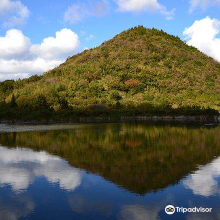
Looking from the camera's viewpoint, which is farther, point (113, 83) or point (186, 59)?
point (186, 59)

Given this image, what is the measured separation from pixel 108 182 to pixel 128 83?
82.2 m

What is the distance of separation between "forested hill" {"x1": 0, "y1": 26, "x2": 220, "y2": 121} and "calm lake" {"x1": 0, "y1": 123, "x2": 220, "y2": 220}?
50.9m

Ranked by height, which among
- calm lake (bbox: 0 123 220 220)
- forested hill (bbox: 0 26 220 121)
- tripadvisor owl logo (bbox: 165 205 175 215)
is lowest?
tripadvisor owl logo (bbox: 165 205 175 215)

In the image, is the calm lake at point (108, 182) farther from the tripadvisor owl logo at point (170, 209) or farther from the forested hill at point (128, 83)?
the forested hill at point (128, 83)

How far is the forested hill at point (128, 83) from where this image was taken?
79.6m

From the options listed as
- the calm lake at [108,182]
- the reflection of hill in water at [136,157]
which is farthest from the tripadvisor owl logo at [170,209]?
the reflection of hill in water at [136,157]

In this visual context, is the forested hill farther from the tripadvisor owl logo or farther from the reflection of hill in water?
the tripadvisor owl logo

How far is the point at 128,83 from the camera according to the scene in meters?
97.0

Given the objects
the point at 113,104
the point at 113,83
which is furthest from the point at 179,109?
the point at 113,83

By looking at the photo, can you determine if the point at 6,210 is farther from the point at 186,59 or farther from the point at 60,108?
the point at 186,59

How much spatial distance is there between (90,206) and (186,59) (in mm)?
113171

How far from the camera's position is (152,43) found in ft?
417

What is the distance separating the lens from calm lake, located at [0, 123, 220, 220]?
1188 centimetres

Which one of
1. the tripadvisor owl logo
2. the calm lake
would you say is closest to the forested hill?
the calm lake
